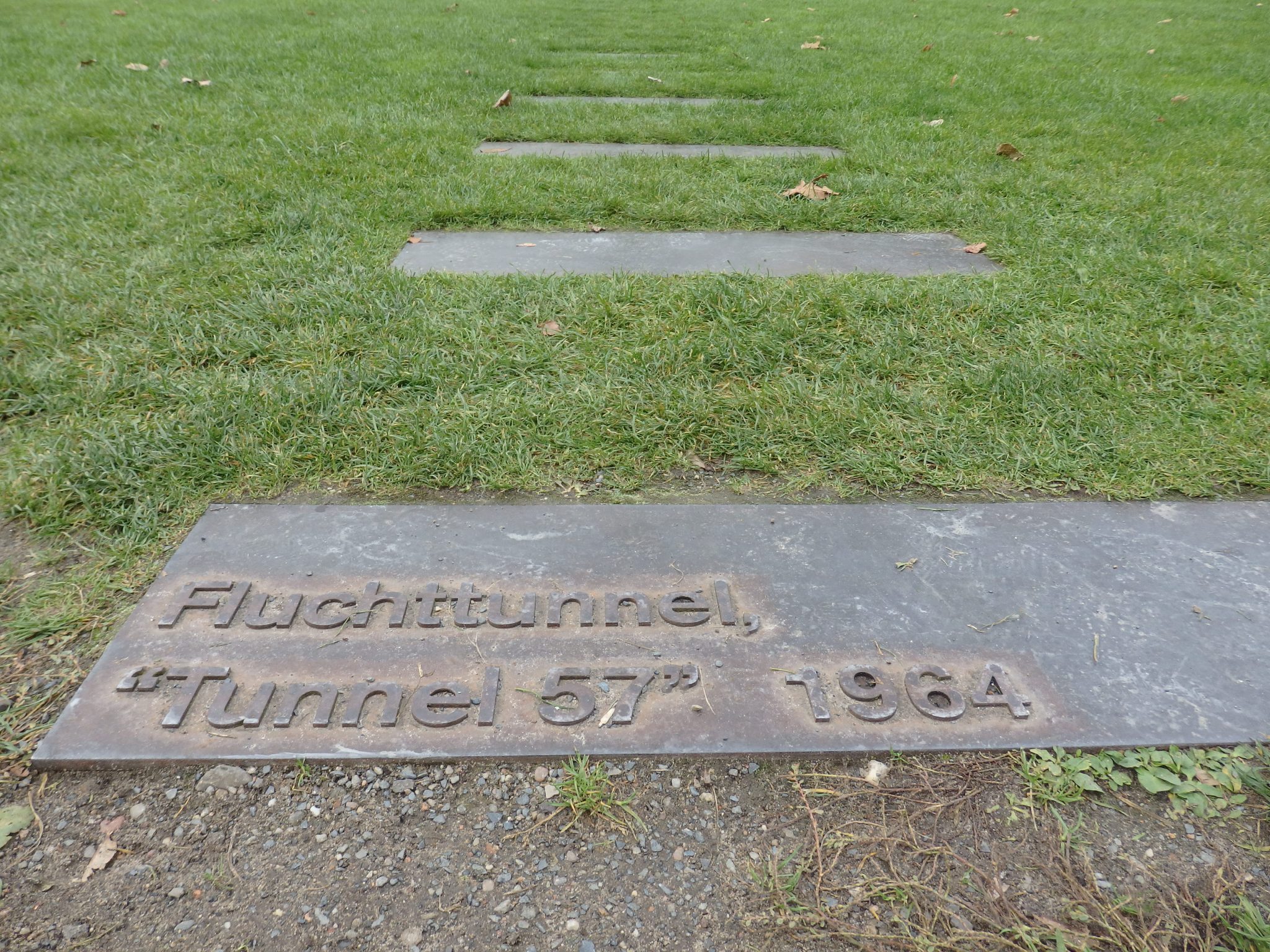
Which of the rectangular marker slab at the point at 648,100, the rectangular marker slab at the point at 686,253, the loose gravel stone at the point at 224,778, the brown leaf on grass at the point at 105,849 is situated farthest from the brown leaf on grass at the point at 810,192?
the brown leaf on grass at the point at 105,849

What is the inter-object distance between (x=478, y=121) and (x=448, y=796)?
477 centimetres

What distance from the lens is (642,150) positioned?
4.83 meters

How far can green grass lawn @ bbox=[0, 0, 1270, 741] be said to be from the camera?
2.29m

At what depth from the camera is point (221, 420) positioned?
2.40 m

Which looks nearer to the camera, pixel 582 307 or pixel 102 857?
pixel 102 857

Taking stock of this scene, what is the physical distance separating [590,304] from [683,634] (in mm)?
→ 1612

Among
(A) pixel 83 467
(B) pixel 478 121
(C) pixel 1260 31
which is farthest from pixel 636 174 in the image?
(C) pixel 1260 31

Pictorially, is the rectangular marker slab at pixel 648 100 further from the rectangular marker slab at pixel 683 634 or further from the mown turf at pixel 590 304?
the rectangular marker slab at pixel 683 634

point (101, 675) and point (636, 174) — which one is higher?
point (636, 174)

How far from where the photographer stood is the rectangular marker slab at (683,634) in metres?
1.55

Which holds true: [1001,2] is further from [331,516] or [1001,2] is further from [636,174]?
[331,516]

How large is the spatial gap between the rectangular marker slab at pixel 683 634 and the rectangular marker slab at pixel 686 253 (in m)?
1.54

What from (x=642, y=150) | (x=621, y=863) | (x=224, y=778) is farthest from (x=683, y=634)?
(x=642, y=150)

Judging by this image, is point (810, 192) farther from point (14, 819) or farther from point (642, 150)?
point (14, 819)
